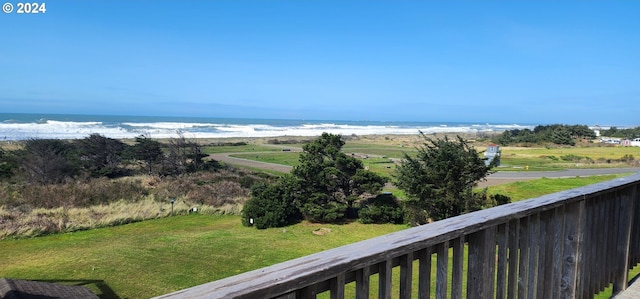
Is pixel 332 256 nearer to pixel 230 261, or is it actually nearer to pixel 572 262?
pixel 572 262

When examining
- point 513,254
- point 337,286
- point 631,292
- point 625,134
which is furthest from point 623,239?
point 625,134

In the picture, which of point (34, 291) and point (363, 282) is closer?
point (363, 282)

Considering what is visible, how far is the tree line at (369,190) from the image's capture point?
43.4 feet

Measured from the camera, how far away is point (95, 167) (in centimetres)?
2575

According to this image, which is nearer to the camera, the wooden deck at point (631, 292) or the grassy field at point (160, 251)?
the wooden deck at point (631, 292)

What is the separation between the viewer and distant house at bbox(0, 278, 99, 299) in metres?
5.96

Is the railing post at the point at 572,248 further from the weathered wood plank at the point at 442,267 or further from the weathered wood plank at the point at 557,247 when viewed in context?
the weathered wood plank at the point at 442,267

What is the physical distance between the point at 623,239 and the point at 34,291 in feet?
24.1

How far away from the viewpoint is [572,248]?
8.33 ft

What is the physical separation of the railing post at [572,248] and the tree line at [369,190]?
10665 mm

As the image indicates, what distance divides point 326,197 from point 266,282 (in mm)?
15770

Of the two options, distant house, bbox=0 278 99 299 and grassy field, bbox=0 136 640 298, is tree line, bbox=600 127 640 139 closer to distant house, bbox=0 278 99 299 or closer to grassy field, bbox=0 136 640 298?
grassy field, bbox=0 136 640 298

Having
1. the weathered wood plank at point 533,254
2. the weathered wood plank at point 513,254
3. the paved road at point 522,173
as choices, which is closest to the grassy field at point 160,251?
the weathered wood plank at point 533,254

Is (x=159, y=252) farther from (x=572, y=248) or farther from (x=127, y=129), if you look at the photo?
(x=127, y=129)
